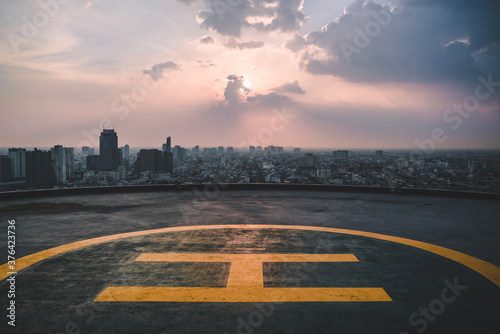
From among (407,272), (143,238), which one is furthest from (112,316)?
(407,272)

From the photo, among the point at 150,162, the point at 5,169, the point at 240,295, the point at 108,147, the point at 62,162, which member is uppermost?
the point at 108,147

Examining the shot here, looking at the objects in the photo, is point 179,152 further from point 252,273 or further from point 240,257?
point 252,273

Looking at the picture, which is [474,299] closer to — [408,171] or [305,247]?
[305,247]

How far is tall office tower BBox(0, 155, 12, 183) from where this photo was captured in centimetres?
3569

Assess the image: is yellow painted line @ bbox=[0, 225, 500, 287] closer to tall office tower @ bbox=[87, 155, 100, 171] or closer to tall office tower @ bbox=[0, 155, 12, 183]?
tall office tower @ bbox=[87, 155, 100, 171]

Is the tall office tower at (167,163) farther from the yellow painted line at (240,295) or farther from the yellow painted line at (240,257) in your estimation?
the yellow painted line at (240,295)

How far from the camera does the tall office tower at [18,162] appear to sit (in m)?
38.5

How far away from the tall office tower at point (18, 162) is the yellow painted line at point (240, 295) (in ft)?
147

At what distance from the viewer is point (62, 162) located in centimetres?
4562

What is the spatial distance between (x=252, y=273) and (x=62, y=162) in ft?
168

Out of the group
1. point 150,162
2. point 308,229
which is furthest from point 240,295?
point 150,162

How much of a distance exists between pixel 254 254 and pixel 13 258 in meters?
5.61

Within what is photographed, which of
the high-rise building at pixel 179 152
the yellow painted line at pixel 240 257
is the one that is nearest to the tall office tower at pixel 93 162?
the high-rise building at pixel 179 152

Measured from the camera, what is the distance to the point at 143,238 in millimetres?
7805
